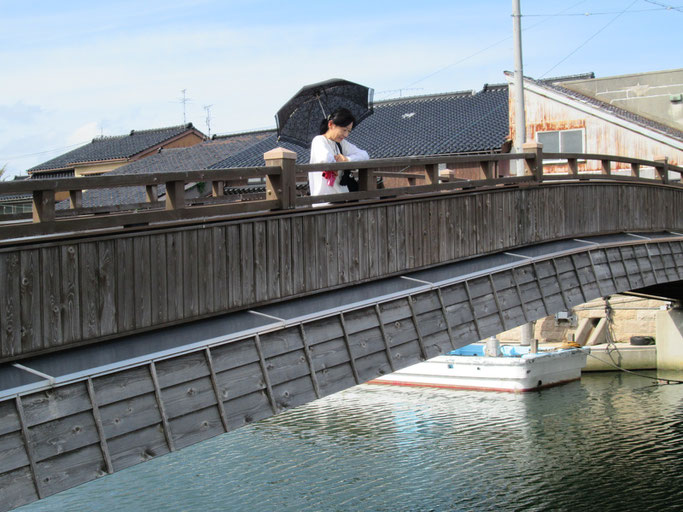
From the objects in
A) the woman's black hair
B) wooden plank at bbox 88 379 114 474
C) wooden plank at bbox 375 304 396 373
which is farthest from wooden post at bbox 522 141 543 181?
wooden plank at bbox 88 379 114 474

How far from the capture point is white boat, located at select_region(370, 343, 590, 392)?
2241cm

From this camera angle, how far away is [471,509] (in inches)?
509

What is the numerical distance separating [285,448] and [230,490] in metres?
3.40

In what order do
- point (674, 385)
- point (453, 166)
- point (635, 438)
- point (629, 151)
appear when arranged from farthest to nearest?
point (453, 166), point (629, 151), point (674, 385), point (635, 438)

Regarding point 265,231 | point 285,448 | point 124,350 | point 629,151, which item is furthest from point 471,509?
point 629,151

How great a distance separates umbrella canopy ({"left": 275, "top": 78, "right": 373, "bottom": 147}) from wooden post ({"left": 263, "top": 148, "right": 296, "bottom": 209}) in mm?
3095

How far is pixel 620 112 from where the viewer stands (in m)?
26.3

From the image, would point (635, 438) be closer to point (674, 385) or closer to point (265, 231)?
point (674, 385)

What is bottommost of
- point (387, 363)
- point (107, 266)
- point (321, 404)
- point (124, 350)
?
point (321, 404)

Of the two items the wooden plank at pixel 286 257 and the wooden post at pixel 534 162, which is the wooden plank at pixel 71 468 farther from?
the wooden post at pixel 534 162

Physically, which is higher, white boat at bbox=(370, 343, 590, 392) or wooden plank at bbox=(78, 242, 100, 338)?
wooden plank at bbox=(78, 242, 100, 338)

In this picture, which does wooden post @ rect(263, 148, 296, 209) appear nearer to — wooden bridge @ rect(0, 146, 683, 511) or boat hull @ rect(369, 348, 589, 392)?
wooden bridge @ rect(0, 146, 683, 511)

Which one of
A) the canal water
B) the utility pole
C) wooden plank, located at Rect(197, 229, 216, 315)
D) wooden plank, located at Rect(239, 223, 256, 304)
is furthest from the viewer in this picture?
the utility pole

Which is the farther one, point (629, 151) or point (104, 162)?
point (104, 162)
